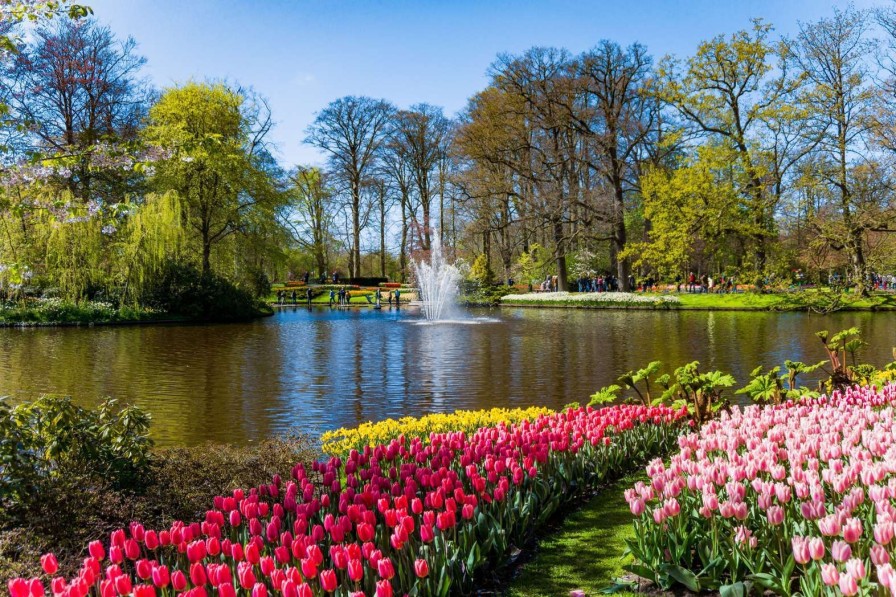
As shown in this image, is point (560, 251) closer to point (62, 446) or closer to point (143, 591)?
point (62, 446)

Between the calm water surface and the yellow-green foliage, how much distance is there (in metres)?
2.13

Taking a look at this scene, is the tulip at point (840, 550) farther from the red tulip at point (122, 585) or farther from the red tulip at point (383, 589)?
the red tulip at point (122, 585)

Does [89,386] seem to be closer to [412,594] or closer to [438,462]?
[438,462]

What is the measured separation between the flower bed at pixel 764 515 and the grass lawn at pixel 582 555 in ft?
0.99

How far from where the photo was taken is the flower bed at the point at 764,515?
298 centimetres

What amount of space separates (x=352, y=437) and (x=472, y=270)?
3916 centimetres

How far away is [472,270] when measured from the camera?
4584cm

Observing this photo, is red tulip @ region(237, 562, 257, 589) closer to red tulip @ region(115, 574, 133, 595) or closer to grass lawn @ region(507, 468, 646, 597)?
red tulip @ region(115, 574, 133, 595)

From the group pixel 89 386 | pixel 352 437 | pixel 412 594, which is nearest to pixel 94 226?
pixel 89 386

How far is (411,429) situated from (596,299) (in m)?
29.4

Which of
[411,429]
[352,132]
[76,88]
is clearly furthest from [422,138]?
[411,429]

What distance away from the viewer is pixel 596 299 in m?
35.3


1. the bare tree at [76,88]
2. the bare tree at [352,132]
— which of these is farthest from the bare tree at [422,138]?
the bare tree at [76,88]

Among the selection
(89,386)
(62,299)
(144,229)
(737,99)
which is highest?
(737,99)
